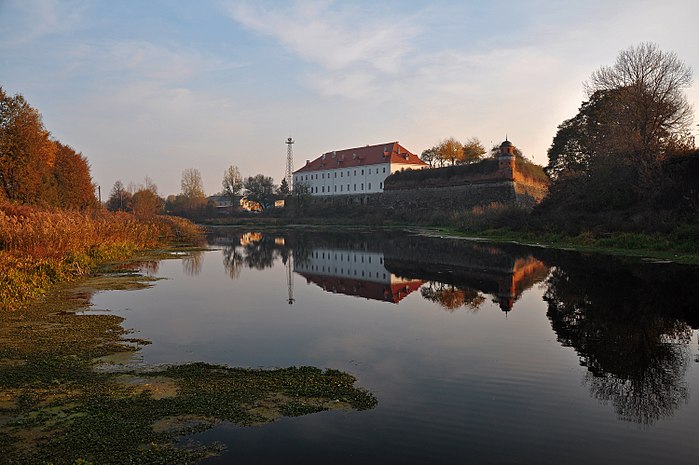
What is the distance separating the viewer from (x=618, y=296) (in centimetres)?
1270

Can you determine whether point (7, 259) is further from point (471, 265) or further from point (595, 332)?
point (471, 265)

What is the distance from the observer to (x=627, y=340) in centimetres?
880

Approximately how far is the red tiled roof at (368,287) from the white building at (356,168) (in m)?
58.5

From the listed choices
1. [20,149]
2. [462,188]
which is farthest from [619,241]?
[20,149]

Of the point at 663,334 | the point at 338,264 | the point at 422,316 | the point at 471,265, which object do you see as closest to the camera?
the point at 663,334

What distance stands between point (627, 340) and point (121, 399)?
816 cm

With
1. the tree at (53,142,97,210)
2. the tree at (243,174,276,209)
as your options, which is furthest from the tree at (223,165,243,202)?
the tree at (53,142,97,210)

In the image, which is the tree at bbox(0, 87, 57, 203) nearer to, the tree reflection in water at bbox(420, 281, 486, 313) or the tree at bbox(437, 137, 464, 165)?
the tree reflection in water at bbox(420, 281, 486, 313)

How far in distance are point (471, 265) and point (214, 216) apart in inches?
2797

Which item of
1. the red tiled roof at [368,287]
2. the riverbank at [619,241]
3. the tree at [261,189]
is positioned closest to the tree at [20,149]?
the red tiled roof at [368,287]

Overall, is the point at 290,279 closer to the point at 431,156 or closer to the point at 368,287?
the point at 368,287

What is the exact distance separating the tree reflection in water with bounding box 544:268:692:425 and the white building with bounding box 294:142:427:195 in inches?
2462

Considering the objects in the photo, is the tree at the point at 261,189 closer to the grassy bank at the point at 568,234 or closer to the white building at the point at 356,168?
the white building at the point at 356,168

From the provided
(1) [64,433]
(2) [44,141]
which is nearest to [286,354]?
(1) [64,433]
